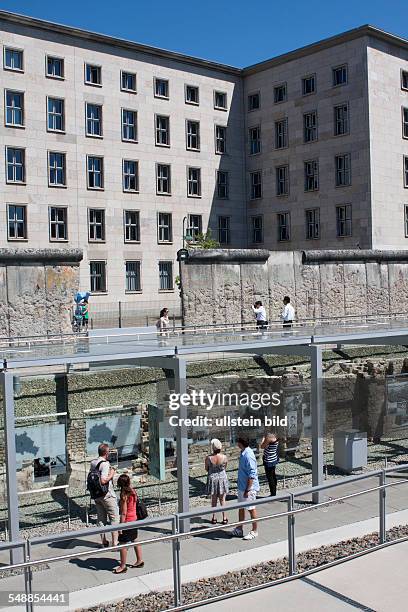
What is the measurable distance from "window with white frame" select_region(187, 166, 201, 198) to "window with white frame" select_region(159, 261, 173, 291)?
4297mm

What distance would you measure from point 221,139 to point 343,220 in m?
9.63

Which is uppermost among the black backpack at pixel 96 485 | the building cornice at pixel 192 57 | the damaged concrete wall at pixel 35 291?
the building cornice at pixel 192 57

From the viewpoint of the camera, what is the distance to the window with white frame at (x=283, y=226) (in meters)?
42.1

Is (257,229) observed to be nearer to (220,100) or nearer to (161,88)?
(220,100)

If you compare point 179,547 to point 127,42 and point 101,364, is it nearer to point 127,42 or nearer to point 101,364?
point 101,364

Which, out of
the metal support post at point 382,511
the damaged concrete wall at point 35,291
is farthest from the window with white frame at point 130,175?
the metal support post at point 382,511

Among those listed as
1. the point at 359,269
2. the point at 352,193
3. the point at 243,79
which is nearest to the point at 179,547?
the point at 359,269

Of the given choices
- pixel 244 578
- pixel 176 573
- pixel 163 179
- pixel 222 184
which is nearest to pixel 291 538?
pixel 244 578

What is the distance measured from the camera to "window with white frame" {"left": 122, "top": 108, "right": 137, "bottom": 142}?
39438 millimetres

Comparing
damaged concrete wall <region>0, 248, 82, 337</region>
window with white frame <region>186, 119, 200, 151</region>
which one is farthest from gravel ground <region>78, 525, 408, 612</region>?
window with white frame <region>186, 119, 200, 151</region>

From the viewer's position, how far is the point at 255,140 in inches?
1737

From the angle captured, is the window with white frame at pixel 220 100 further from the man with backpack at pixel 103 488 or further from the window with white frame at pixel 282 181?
the man with backpack at pixel 103 488

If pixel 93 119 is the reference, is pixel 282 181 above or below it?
below

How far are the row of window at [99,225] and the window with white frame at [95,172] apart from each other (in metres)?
1.30
